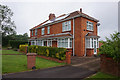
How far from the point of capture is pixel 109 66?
600cm

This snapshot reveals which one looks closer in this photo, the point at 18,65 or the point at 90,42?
the point at 18,65

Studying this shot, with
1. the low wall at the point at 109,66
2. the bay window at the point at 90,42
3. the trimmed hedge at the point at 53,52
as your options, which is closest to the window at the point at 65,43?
the bay window at the point at 90,42

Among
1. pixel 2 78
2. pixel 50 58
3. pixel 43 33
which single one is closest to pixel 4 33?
pixel 43 33

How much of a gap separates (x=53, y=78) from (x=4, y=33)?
44.1 m

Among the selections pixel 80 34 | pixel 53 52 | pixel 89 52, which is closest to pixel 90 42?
pixel 89 52

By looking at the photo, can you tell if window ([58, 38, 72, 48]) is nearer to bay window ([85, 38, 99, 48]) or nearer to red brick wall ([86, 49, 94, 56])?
bay window ([85, 38, 99, 48])

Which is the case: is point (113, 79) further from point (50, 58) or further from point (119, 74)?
point (50, 58)

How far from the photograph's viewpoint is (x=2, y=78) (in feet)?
16.5

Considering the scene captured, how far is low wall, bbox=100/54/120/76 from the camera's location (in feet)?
18.4

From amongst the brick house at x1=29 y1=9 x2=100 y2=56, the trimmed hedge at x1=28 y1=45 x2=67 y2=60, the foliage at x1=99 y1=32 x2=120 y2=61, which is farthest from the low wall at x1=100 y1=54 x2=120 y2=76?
the brick house at x1=29 y1=9 x2=100 y2=56

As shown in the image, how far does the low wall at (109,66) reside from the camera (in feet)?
18.4

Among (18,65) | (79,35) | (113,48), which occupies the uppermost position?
(79,35)

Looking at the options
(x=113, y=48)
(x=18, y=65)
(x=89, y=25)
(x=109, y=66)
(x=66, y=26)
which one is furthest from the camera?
(x=66, y=26)

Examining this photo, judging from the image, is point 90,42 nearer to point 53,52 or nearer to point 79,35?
point 79,35
